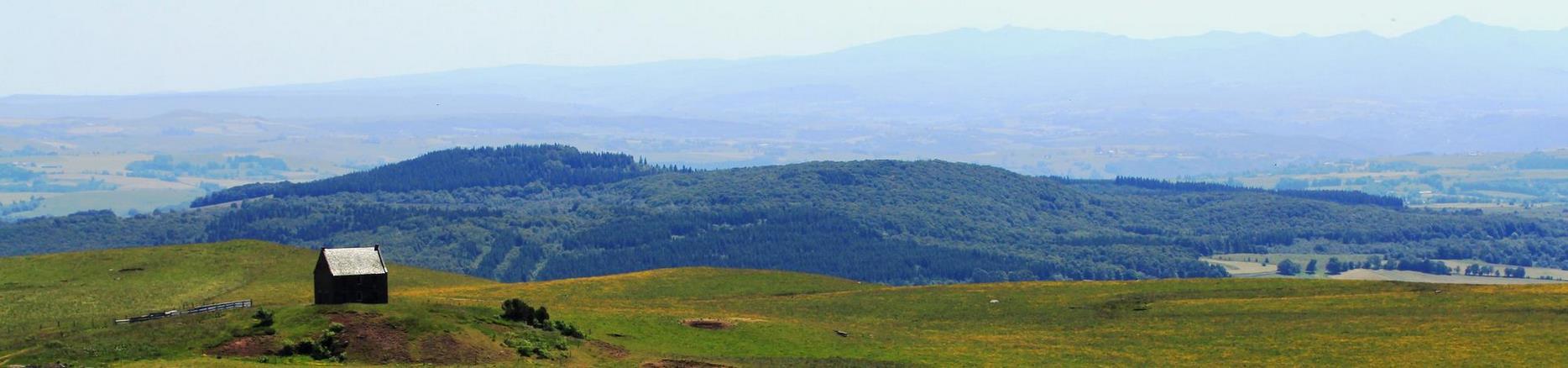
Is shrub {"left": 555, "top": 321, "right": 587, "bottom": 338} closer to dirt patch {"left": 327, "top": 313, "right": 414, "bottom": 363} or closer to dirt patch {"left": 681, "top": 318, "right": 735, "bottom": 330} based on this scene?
dirt patch {"left": 681, "top": 318, "right": 735, "bottom": 330}

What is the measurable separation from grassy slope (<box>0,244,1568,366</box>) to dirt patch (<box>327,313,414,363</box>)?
6.24 ft

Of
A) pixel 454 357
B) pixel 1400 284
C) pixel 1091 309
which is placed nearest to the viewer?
pixel 454 357

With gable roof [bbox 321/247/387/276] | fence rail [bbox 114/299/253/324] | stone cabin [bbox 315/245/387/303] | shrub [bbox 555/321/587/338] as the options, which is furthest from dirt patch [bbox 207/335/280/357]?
shrub [bbox 555/321/587/338]

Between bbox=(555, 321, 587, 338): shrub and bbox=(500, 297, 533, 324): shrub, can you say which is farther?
bbox=(500, 297, 533, 324): shrub

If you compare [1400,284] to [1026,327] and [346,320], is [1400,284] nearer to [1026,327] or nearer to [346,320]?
[1026,327]

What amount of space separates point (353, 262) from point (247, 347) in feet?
36.5

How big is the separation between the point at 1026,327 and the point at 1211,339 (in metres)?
11.8

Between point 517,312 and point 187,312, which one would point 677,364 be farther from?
point 187,312

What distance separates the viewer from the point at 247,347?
81500 mm

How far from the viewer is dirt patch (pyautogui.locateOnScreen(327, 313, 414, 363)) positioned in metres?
81.3

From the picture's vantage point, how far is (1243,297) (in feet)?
386


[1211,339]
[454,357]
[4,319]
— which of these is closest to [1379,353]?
[1211,339]

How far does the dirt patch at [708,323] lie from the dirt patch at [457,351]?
16854 millimetres

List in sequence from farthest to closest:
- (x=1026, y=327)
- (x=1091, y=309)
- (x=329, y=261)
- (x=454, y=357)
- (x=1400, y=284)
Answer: (x=1400, y=284) < (x=1091, y=309) < (x=1026, y=327) < (x=329, y=261) < (x=454, y=357)
